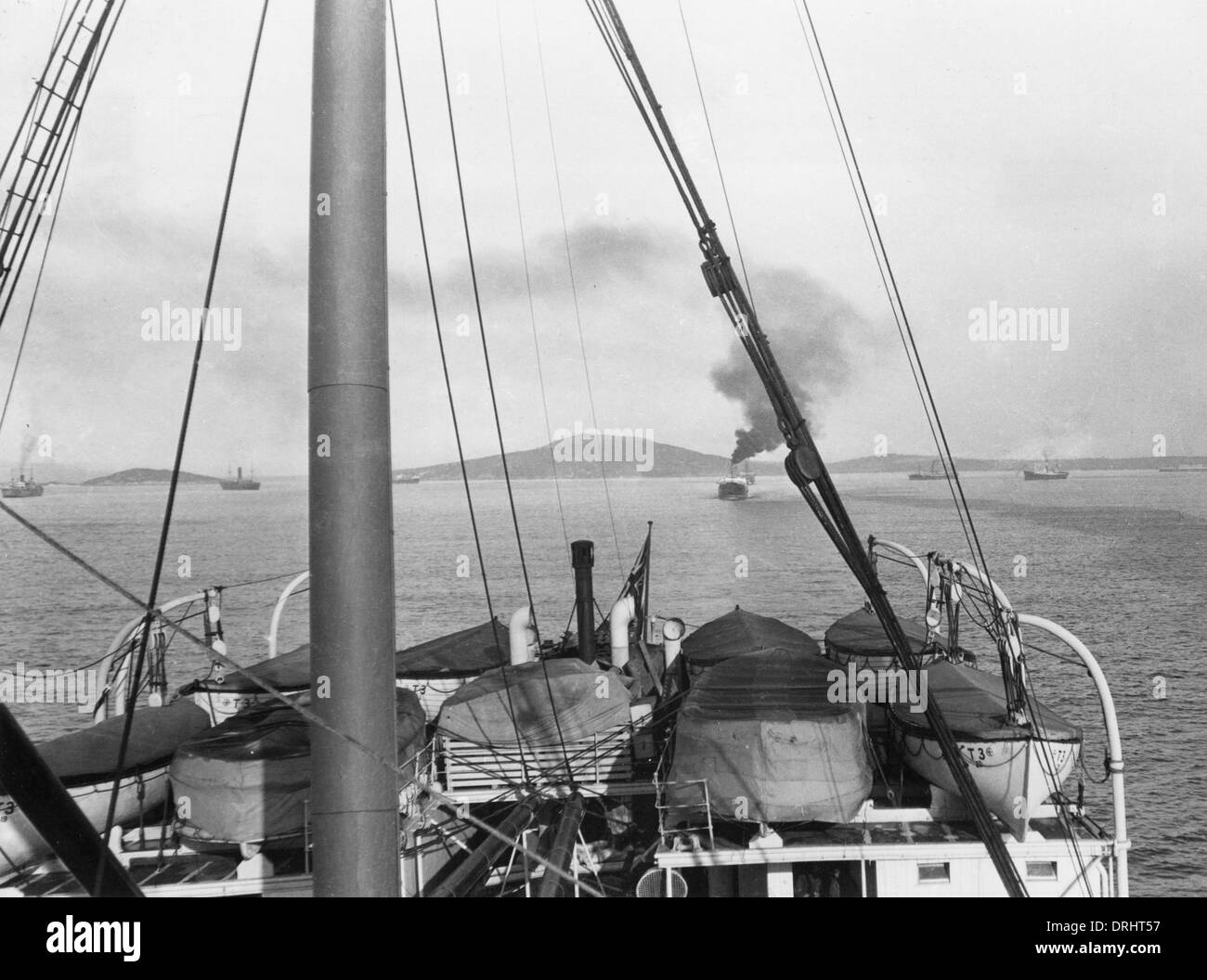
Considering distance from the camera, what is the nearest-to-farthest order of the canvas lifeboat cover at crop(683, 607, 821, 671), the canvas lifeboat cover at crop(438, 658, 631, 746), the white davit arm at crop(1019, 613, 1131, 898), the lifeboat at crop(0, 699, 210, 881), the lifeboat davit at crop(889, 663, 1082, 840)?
A: the lifeboat at crop(0, 699, 210, 881), the white davit arm at crop(1019, 613, 1131, 898), the lifeboat davit at crop(889, 663, 1082, 840), the canvas lifeboat cover at crop(438, 658, 631, 746), the canvas lifeboat cover at crop(683, 607, 821, 671)

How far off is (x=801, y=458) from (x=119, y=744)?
337 inches

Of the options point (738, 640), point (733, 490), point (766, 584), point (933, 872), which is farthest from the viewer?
point (733, 490)

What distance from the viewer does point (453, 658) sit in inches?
632

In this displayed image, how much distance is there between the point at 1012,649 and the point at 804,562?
222 feet

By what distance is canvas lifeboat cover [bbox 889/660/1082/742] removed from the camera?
9.77 metres

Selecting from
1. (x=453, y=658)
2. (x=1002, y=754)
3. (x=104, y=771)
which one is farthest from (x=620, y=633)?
(x=104, y=771)

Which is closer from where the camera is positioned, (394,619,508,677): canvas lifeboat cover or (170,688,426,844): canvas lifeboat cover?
(170,688,426,844): canvas lifeboat cover

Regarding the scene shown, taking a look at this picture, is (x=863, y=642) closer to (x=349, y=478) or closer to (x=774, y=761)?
(x=774, y=761)

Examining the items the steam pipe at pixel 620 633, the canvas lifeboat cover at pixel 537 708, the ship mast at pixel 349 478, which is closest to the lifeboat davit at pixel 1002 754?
the canvas lifeboat cover at pixel 537 708

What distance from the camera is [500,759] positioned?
1070 cm

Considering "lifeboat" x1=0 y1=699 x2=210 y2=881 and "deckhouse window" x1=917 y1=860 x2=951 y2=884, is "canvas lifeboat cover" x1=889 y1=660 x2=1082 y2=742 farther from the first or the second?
"lifeboat" x1=0 y1=699 x2=210 y2=881

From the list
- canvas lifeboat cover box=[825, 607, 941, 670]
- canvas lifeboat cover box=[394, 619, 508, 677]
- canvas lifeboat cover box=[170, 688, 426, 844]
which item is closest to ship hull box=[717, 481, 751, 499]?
canvas lifeboat cover box=[825, 607, 941, 670]

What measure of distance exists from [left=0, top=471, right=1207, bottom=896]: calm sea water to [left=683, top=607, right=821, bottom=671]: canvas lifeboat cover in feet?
22.4

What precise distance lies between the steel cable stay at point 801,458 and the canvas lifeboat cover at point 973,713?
2.59m
